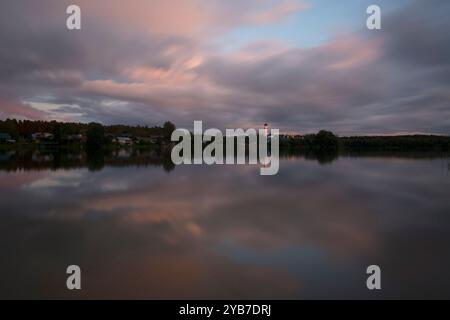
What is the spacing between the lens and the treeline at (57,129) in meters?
87.9

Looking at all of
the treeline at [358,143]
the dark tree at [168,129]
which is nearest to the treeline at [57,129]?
the dark tree at [168,129]

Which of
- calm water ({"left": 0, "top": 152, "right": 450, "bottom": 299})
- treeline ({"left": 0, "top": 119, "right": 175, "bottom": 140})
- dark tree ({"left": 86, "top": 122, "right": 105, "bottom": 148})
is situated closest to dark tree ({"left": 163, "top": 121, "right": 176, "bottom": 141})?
treeline ({"left": 0, "top": 119, "right": 175, "bottom": 140})

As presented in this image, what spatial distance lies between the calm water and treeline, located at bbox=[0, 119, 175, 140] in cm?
7270

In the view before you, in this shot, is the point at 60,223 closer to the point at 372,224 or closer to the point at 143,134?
the point at 372,224

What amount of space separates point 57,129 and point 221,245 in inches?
3847

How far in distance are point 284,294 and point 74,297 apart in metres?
3.23

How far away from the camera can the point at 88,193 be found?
1280 cm

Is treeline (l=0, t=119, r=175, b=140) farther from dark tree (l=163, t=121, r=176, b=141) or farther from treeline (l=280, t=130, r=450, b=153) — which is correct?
treeline (l=280, t=130, r=450, b=153)

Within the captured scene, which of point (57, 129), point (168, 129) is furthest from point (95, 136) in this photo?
point (168, 129)

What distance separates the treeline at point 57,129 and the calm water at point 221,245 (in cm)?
7270

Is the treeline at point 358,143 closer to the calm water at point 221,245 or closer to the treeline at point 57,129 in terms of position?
the treeline at point 57,129

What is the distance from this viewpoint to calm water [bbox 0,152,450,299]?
4.68m

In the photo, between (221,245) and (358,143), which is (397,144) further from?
(221,245)

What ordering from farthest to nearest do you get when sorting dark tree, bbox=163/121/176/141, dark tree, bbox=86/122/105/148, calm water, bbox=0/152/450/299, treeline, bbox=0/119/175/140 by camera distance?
dark tree, bbox=163/121/176/141
treeline, bbox=0/119/175/140
dark tree, bbox=86/122/105/148
calm water, bbox=0/152/450/299
